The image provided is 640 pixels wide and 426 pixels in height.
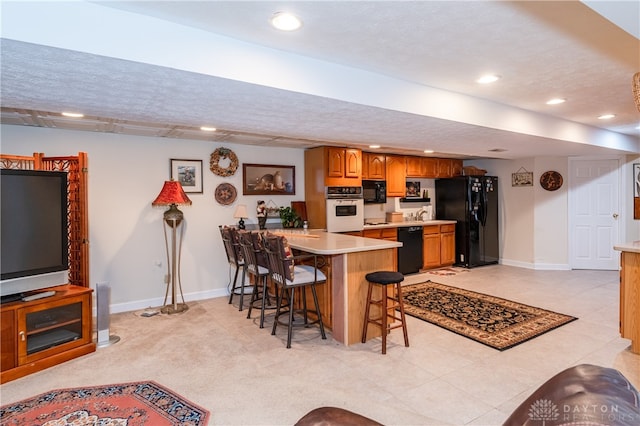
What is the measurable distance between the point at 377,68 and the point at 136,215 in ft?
11.9

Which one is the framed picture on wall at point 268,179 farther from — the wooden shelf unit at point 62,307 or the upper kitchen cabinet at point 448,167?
the upper kitchen cabinet at point 448,167

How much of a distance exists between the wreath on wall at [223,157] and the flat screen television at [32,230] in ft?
6.65

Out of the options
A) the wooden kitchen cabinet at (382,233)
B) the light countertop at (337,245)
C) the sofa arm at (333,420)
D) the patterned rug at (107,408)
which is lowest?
the patterned rug at (107,408)

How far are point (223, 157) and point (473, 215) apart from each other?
478 cm

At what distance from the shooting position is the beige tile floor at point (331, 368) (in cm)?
234

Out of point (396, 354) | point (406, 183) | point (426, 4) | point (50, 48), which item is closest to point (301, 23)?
point (426, 4)

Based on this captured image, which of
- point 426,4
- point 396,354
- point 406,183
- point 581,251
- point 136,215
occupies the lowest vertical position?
point 396,354

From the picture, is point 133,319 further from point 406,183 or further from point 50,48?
point 406,183

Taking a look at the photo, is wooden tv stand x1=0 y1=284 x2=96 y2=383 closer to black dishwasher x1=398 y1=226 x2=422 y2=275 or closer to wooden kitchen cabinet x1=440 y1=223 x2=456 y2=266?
black dishwasher x1=398 y1=226 x2=422 y2=275

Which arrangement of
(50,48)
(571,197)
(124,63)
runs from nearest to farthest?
1. (50,48)
2. (124,63)
3. (571,197)

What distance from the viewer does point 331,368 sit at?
288cm

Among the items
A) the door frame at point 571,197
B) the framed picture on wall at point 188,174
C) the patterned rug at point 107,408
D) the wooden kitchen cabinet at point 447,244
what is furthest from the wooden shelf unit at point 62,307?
the door frame at point 571,197

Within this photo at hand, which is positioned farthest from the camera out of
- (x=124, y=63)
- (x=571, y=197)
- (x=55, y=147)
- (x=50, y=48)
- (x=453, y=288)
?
(x=571, y=197)

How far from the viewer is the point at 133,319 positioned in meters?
4.16
